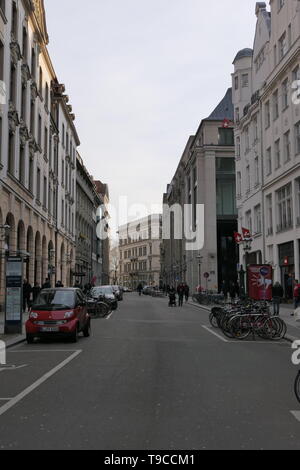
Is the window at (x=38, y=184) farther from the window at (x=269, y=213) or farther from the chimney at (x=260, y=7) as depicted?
the chimney at (x=260, y=7)

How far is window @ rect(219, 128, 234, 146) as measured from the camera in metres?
67.7

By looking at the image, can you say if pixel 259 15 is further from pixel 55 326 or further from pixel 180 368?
pixel 180 368

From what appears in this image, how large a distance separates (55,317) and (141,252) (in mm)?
142321

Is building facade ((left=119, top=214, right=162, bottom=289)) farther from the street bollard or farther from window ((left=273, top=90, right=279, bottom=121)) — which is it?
the street bollard

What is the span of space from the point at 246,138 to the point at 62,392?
42.5 metres

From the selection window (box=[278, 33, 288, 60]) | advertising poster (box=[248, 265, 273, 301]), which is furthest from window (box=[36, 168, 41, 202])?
advertising poster (box=[248, 265, 273, 301])

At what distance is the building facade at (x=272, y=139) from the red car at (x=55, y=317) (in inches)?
818

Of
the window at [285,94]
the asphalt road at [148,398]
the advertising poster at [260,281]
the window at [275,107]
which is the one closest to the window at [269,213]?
the window at [275,107]

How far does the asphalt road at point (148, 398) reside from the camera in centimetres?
606

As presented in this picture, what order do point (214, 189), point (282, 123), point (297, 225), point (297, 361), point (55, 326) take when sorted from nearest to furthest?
point (297, 361) < point (55, 326) < point (297, 225) < point (282, 123) < point (214, 189)

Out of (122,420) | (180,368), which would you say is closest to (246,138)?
(180,368)

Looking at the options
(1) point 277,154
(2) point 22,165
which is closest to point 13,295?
(2) point 22,165

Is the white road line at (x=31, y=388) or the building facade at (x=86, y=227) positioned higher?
the building facade at (x=86, y=227)

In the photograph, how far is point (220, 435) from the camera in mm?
6191
